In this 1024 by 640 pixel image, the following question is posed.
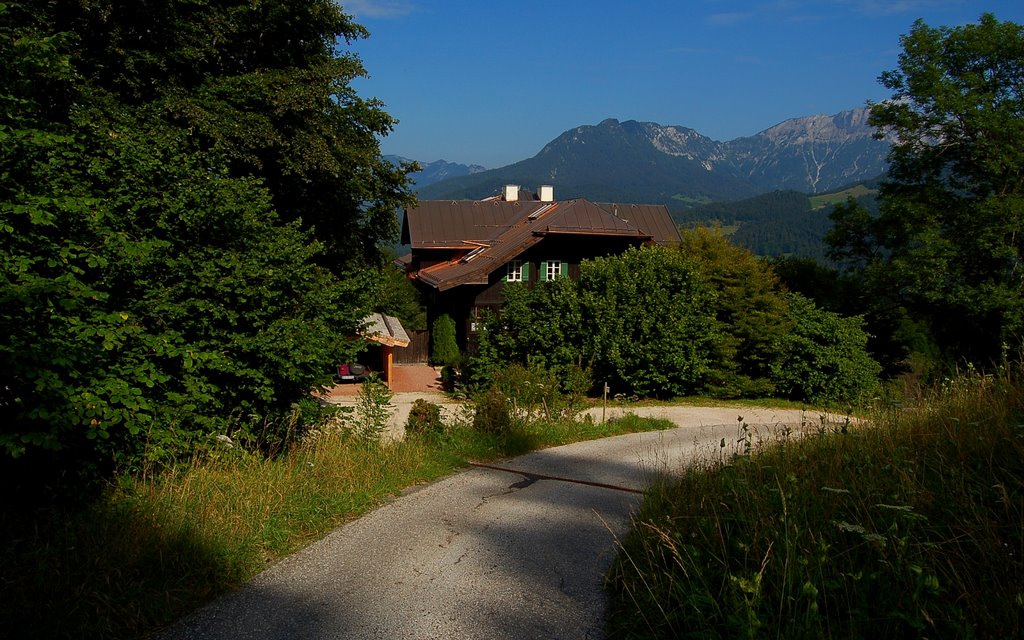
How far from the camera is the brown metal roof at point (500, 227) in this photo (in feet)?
109

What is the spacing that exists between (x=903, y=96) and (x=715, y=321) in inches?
570

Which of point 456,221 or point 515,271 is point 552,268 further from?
point 456,221

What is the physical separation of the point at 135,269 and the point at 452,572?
4.58 m

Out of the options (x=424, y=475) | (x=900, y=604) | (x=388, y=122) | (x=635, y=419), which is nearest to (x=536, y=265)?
(x=388, y=122)

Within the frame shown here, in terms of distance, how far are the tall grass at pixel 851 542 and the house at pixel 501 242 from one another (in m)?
19.9

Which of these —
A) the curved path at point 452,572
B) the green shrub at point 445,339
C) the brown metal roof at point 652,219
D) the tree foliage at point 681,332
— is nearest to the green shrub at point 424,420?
the curved path at point 452,572

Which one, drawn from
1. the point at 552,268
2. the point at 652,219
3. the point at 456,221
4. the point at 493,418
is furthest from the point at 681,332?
the point at 456,221

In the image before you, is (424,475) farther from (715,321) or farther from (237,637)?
(715,321)

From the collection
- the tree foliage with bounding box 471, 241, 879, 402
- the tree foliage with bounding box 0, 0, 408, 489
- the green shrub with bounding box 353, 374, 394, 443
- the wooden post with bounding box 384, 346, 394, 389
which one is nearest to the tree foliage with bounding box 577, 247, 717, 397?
the tree foliage with bounding box 471, 241, 879, 402

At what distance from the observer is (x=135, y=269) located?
25.4 feet

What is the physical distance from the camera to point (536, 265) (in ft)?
114

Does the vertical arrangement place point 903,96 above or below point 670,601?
above

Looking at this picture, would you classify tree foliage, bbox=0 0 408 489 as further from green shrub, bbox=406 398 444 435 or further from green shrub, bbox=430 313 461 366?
green shrub, bbox=430 313 461 366

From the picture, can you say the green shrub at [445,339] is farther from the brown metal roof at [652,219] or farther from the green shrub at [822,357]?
the green shrub at [822,357]
